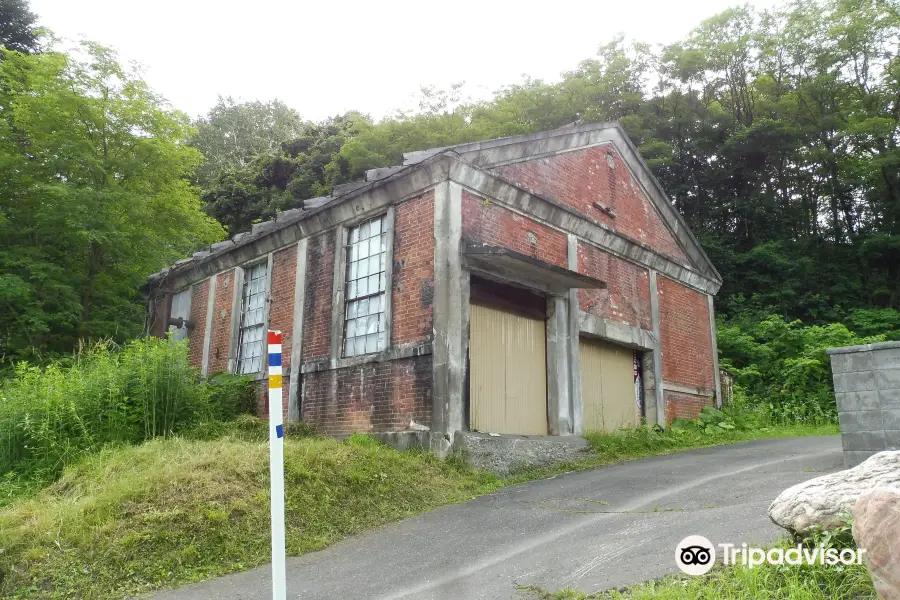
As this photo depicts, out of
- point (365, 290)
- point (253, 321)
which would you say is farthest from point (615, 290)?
point (253, 321)

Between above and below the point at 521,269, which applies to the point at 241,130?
above

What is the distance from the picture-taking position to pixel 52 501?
6984 millimetres

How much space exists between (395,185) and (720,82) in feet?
77.2

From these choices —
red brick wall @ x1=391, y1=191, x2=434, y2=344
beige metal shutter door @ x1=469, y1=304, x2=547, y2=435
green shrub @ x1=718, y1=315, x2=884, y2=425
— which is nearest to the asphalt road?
beige metal shutter door @ x1=469, y1=304, x2=547, y2=435

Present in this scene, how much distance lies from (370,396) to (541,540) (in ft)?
15.4

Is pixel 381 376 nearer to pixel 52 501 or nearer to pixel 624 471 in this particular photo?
pixel 624 471

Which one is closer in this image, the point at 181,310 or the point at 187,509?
the point at 187,509

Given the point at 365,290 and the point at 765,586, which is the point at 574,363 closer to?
the point at 365,290

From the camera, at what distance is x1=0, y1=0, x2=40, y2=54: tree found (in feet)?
70.5

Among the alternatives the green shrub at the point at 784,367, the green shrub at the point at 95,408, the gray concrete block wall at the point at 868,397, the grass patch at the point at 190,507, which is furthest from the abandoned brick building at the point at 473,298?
the gray concrete block wall at the point at 868,397

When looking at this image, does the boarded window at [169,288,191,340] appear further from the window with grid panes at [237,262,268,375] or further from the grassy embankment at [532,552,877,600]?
the grassy embankment at [532,552,877,600]

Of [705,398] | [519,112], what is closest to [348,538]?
[705,398]

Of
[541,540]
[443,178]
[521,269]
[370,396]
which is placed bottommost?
[541,540]

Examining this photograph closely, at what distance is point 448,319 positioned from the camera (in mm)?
9359
